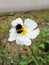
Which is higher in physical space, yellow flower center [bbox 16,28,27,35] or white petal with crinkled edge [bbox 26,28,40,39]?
yellow flower center [bbox 16,28,27,35]

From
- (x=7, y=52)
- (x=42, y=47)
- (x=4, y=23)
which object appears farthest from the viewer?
(x=4, y=23)

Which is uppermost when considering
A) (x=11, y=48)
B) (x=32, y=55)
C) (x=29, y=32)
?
(x=29, y=32)

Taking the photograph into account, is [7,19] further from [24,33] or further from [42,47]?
[24,33]

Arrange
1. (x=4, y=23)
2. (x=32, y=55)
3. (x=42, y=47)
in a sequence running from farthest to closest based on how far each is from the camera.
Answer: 1. (x=4, y=23)
2. (x=42, y=47)
3. (x=32, y=55)

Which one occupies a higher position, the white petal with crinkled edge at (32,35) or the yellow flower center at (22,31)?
the yellow flower center at (22,31)

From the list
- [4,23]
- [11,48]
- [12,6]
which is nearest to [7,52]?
[11,48]

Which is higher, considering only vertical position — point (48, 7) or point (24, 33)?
point (24, 33)

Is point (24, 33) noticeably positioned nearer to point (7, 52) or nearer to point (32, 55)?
point (32, 55)

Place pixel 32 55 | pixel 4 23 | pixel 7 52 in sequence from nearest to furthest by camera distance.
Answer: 1. pixel 32 55
2. pixel 7 52
3. pixel 4 23

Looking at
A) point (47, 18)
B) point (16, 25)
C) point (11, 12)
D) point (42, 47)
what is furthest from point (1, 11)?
point (16, 25)

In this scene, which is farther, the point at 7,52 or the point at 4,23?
the point at 4,23
